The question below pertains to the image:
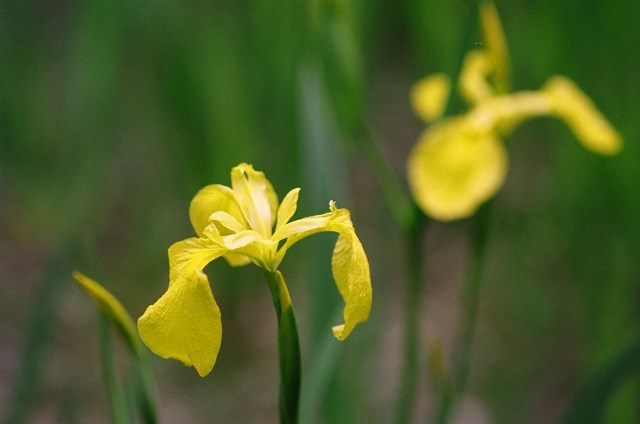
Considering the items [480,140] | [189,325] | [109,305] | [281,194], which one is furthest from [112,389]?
[281,194]

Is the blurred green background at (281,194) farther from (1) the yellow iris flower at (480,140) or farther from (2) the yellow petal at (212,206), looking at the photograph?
(2) the yellow petal at (212,206)

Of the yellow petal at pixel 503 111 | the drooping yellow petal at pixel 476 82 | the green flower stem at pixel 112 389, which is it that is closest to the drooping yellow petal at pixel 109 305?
the green flower stem at pixel 112 389

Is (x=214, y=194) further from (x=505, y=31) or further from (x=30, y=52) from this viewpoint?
(x=30, y=52)

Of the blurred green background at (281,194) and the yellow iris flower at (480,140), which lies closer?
the yellow iris flower at (480,140)

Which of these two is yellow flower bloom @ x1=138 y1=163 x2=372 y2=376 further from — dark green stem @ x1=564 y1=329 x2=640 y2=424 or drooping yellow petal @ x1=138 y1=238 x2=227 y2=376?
dark green stem @ x1=564 y1=329 x2=640 y2=424

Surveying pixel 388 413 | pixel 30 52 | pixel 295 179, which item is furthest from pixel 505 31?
pixel 30 52

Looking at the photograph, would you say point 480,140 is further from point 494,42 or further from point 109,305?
point 109,305
